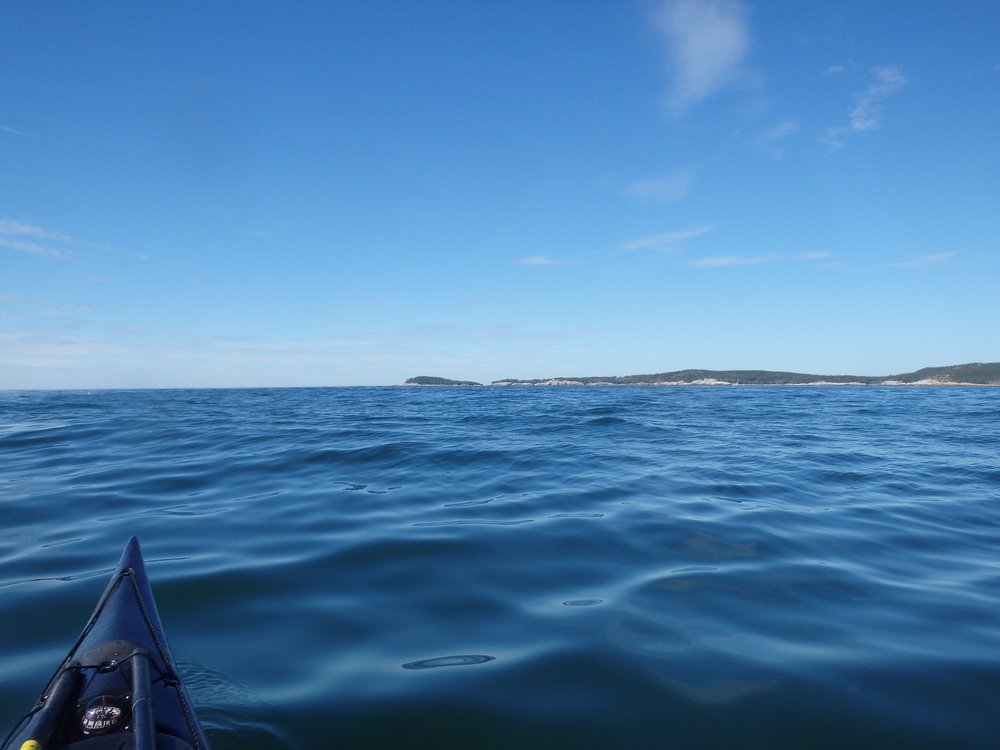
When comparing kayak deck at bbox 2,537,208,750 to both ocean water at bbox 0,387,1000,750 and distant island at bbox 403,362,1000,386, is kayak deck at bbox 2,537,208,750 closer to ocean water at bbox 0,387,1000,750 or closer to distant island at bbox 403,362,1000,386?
ocean water at bbox 0,387,1000,750

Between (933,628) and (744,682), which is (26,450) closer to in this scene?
(744,682)

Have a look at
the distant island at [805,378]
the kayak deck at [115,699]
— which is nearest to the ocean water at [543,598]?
the kayak deck at [115,699]

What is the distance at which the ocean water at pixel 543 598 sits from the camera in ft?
10.1

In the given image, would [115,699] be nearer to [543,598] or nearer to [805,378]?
[543,598]

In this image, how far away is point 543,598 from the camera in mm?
4668

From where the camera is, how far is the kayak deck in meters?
2.02

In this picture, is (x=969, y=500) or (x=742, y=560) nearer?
(x=742, y=560)

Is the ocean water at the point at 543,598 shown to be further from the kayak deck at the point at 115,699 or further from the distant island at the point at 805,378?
the distant island at the point at 805,378

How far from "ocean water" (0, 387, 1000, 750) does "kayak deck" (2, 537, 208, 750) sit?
2.24 feet

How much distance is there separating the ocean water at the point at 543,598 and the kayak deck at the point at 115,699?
684 mm

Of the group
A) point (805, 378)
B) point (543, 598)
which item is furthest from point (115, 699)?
point (805, 378)

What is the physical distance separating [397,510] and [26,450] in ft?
45.9

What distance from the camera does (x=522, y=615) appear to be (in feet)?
14.3

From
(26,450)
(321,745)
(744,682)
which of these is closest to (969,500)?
(744,682)
